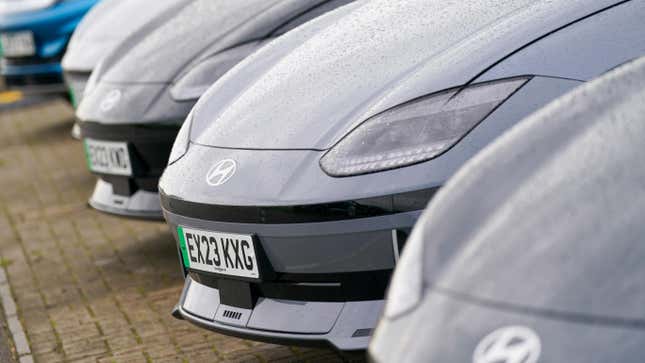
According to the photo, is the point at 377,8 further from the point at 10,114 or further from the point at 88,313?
the point at 10,114

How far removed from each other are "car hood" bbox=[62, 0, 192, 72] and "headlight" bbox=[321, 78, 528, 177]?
2.72 m

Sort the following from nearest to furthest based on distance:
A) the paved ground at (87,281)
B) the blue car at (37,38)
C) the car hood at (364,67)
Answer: the car hood at (364,67) < the paved ground at (87,281) < the blue car at (37,38)

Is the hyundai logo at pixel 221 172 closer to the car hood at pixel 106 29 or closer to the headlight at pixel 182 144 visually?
the headlight at pixel 182 144

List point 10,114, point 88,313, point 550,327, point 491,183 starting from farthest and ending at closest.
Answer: point 10,114 < point 88,313 < point 491,183 < point 550,327

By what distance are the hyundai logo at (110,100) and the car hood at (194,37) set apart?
0.07 meters

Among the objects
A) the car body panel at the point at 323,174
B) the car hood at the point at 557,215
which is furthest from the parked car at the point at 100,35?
the car hood at the point at 557,215

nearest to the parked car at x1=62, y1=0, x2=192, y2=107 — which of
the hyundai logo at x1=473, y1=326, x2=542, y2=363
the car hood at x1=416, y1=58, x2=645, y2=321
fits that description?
the car hood at x1=416, y1=58, x2=645, y2=321

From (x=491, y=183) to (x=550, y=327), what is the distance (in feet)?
1.47

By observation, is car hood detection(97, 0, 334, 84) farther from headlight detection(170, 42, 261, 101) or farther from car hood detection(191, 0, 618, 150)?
car hood detection(191, 0, 618, 150)

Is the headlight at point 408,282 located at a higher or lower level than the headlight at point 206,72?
higher

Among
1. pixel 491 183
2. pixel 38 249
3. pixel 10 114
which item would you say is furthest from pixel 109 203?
pixel 10 114

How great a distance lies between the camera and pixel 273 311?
3.27m

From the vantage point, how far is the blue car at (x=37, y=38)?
27.0ft

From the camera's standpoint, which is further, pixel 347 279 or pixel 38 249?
pixel 38 249
